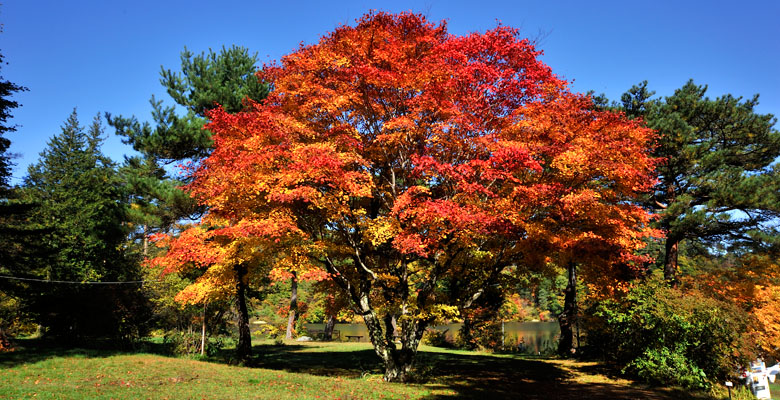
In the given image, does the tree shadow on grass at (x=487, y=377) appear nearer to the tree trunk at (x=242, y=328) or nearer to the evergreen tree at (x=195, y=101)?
the tree trunk at (x=242, y=328)

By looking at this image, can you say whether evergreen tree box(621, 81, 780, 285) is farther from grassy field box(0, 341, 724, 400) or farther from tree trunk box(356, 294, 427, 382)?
tree trunk box(356, 294, 427, 382)

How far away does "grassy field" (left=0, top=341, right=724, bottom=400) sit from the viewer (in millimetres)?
10125

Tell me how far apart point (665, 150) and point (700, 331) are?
8.97 metres

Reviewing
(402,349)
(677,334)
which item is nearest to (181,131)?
(402,349)

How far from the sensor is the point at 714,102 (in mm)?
A: 18688

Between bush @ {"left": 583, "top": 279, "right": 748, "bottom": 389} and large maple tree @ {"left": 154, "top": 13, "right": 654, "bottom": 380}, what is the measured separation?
1522 mm

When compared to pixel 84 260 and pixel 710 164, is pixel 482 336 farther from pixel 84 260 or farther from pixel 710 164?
pixel 84 260

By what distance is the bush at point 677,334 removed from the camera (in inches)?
477

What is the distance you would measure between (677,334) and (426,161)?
9567 millimetres

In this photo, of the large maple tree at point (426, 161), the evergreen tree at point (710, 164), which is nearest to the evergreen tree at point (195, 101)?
the large maple tree at point (426, 161)

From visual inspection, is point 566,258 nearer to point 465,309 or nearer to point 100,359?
point 465,309

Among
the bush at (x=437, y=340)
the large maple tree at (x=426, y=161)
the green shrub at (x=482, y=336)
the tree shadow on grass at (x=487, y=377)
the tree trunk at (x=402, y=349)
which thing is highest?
the large maple tree at (x=426, y=161)

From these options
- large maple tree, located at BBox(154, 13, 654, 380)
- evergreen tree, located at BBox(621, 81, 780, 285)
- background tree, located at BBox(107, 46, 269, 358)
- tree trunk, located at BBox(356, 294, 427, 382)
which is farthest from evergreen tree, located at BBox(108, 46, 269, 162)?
evergreen tree, located at BBox(621, 81, 780, 285)

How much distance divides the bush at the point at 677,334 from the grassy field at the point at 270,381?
0.94 metres
